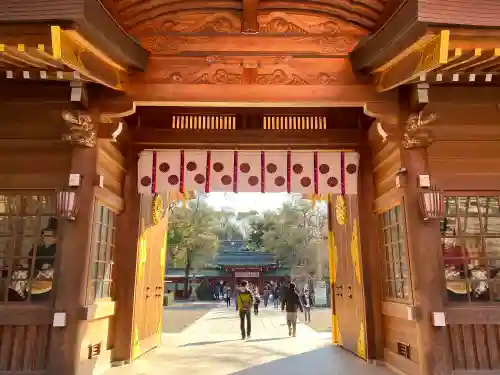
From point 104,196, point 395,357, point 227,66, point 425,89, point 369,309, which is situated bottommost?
point 395,357

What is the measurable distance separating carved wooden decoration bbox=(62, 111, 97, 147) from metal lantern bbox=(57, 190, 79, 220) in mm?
655

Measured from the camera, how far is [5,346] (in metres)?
4.62

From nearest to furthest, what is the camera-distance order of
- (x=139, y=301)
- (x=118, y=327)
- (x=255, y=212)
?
(x=118, y=327) → (x=139, y=301) → (x=255, y=212)

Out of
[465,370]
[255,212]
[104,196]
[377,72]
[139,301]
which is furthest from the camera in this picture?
[255,212]

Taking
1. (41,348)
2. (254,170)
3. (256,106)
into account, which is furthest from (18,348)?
(256,106)

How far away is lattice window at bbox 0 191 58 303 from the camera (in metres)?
4.86

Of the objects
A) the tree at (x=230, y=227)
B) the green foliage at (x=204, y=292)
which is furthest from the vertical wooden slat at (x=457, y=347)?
the tree at (x=230, y=227)

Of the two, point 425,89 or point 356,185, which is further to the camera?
point 356,185

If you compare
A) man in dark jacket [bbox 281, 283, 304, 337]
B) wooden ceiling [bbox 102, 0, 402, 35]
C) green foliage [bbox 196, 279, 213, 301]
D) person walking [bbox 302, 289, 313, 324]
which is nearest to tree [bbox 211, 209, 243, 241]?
green foliage [bbox 196, 279, 213, 301]

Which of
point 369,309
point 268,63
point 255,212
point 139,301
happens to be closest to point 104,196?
point 139,301

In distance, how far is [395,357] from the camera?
5355 mm

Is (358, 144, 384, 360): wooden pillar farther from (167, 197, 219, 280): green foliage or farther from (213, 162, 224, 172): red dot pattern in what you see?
(167, 197, 219, 280): green foliage

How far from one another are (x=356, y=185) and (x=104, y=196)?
154 inches

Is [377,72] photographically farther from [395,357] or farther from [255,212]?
[255,212]
